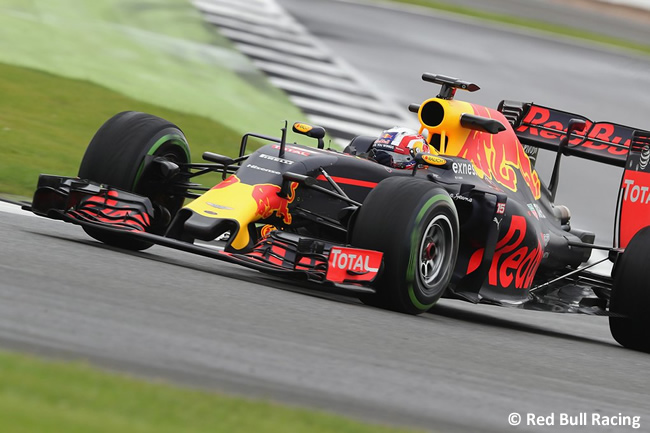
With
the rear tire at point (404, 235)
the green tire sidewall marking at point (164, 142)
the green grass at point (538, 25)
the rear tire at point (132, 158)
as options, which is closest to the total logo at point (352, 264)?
the rear tire at point (404, 235)

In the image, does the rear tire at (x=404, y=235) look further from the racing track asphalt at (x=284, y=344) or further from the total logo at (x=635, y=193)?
the total logo at (x=635, y=193)

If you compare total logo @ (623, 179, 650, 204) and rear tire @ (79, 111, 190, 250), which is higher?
total logo @ (623, 179, 650, 204)

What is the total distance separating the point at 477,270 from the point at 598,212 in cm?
808

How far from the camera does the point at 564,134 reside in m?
10.5

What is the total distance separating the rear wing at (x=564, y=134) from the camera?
10375mm

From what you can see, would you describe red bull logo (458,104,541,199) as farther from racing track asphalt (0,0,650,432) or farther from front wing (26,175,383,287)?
front wing (26,175,383,287)

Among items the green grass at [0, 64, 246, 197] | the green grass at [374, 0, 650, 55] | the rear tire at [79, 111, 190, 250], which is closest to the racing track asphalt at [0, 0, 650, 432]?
the rear tire at [79, 111, 190, 250]

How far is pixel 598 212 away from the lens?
1636 centimetres

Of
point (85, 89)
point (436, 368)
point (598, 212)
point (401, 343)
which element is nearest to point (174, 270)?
point (401, 343)

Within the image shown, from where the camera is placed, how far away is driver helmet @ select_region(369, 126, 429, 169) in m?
8.90

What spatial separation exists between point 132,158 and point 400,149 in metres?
2.06

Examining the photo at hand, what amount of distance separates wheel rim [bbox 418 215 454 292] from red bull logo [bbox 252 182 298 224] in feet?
3.30

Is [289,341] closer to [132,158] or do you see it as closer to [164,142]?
[132,158]

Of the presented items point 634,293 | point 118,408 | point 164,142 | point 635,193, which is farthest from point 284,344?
point 635,193
